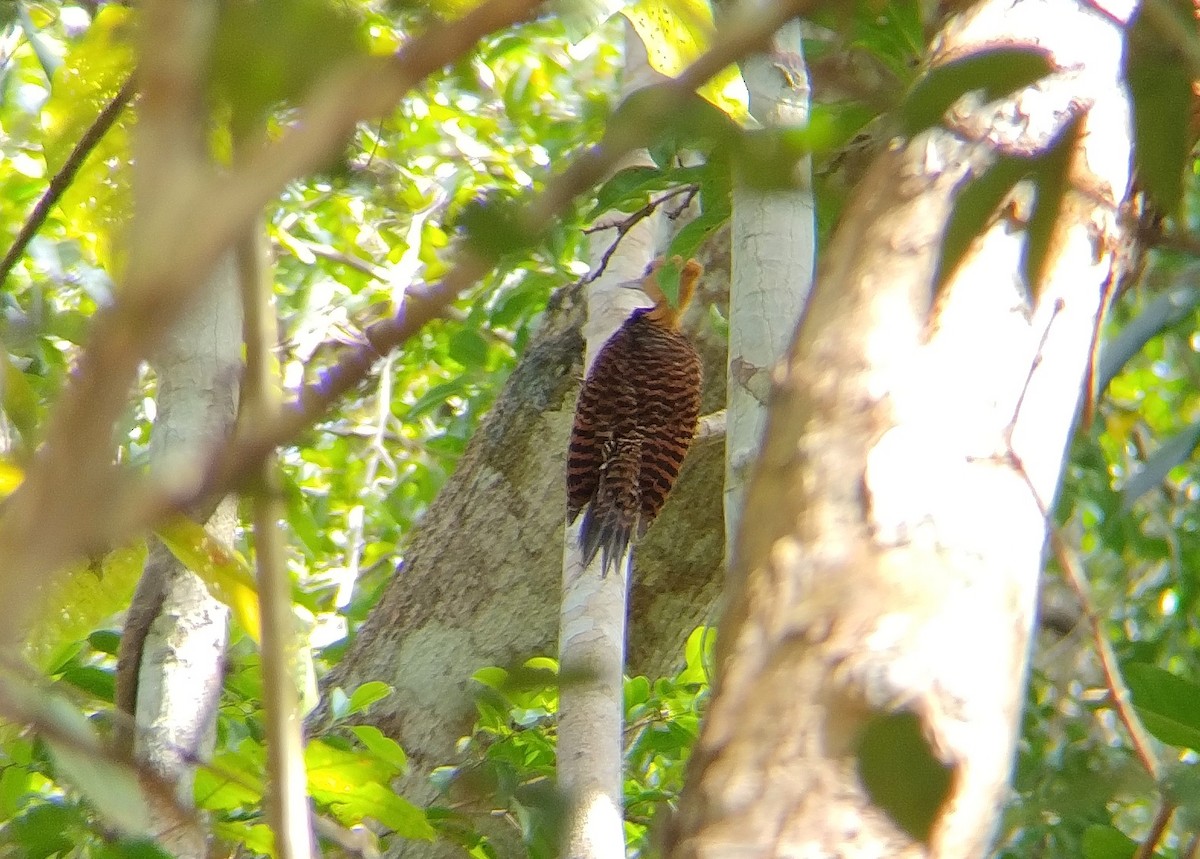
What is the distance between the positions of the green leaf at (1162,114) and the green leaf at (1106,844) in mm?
481

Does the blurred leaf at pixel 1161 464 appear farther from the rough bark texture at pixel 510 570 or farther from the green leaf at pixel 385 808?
the rough bark texture at pixel 510 570

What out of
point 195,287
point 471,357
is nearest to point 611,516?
point 471,357

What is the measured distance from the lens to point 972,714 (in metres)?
0.70

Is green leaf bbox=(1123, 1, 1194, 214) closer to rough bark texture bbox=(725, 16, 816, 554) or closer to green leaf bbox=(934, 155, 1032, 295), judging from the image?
green leaf bbox=(934, 155, 1032, 295)

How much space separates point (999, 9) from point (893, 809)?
2.19ft

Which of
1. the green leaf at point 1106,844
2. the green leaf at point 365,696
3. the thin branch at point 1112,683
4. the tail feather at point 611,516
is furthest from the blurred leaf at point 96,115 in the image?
the tail feather at point 611,516

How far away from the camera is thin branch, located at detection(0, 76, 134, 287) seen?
0.83 meters

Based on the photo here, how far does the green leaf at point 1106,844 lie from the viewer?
920 mm

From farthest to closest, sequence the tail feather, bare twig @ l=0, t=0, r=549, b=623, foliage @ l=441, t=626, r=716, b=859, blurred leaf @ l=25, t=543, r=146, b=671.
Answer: the tail feather → foliage @ l=441, t=626, r=716, b=859 → blurred leaf @ l=25, t=543, r=146, b=671 → bare twig @ l=0, t=0, r=549, b=623

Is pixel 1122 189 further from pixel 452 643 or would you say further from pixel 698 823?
pixel 452 643

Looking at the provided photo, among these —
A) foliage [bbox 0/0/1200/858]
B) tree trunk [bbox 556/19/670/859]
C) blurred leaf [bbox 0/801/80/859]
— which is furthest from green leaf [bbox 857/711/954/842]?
tree trunk [bbox 556/19/670/859]

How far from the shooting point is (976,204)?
617 mm

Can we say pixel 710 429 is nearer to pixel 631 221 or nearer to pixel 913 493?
pixel 631 221

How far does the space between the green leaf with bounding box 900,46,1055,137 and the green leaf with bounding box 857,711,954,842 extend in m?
0.26
